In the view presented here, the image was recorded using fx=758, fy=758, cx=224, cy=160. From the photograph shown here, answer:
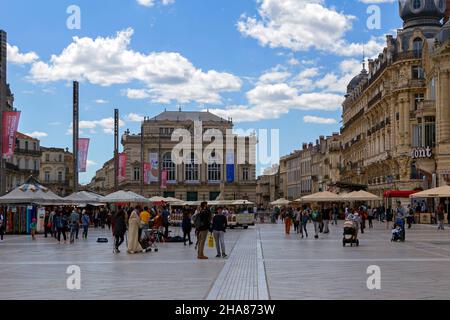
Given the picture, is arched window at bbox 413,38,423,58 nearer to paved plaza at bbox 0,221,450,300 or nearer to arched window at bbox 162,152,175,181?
paved plaza at bbox 0,221,450,300

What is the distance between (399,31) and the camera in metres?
67.8

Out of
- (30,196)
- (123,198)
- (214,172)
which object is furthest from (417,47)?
(214,172)

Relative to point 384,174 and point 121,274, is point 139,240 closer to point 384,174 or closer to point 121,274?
point 121,274

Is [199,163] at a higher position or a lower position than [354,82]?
lower

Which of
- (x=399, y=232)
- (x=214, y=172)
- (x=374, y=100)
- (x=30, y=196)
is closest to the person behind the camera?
(x=399, y=232)

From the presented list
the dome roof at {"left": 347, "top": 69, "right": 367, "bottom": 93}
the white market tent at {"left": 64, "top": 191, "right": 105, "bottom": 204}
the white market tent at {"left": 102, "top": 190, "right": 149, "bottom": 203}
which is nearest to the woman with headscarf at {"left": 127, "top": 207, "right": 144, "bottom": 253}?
the white market tent at {"left": 102, "top": 190, "right": 149, "bottom": 203}

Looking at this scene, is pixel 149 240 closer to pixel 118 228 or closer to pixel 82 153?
pixel 118 228

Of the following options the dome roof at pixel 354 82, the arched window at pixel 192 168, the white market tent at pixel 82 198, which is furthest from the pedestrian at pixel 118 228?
the arched window at pixel 192 168

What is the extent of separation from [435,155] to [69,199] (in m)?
27.9

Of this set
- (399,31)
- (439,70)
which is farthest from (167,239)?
(399,31)

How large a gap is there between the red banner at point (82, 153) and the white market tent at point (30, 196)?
4754 millimetres

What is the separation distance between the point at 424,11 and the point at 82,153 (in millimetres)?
33701

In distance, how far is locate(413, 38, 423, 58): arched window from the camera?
63912mm

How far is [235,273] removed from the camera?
18188mm
